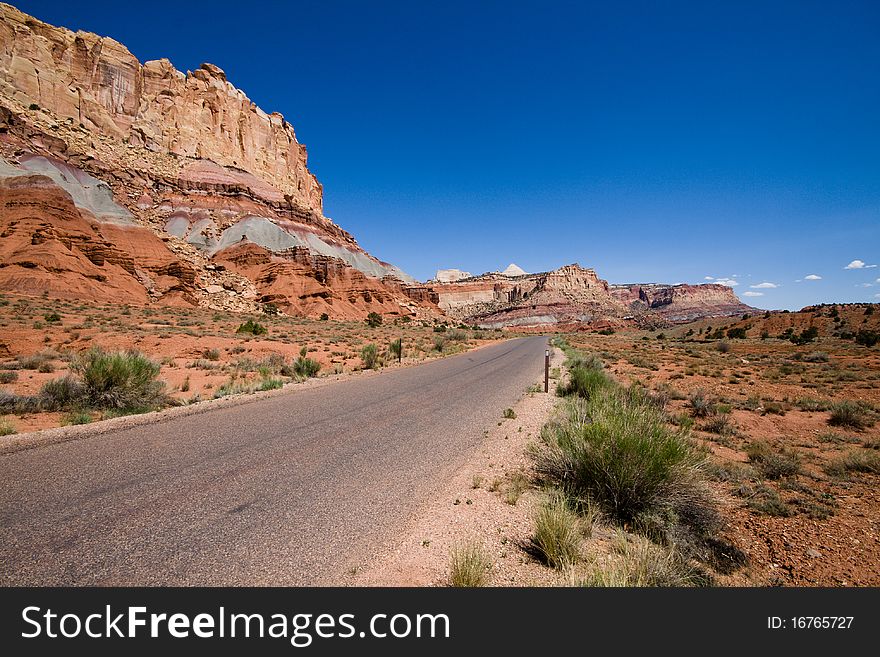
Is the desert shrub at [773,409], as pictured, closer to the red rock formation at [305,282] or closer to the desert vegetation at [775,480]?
the desert vegetation at [775,480]

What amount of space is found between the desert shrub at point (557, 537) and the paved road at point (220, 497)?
136 centimetres

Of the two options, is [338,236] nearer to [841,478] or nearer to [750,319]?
[750,319]

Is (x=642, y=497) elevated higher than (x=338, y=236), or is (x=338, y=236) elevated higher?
(x=338, y=236)

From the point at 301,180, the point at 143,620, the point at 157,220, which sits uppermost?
the point at 301,180

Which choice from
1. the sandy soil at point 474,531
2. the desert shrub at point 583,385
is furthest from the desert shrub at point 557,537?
the desert shrub at point 583,385

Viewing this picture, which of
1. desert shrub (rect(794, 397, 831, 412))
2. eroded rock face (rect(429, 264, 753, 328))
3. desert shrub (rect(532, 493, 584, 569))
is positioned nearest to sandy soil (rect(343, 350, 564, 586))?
desert shrub (rect(532, 493, 584, 569))

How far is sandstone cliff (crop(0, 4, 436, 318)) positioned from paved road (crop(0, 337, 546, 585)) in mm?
44776

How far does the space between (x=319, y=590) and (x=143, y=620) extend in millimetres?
1028

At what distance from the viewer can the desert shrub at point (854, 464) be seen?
5.80m

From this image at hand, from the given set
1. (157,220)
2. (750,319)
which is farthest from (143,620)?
(750,319)

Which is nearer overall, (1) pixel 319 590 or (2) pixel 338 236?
(1) pixel 319 590

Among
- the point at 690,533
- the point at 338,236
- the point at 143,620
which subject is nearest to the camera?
the point at 143,620

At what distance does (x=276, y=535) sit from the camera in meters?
3.25

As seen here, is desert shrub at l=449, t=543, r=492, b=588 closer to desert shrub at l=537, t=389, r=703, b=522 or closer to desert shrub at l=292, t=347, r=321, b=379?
desert shrub at l=537, t=389, r=703, b=522
